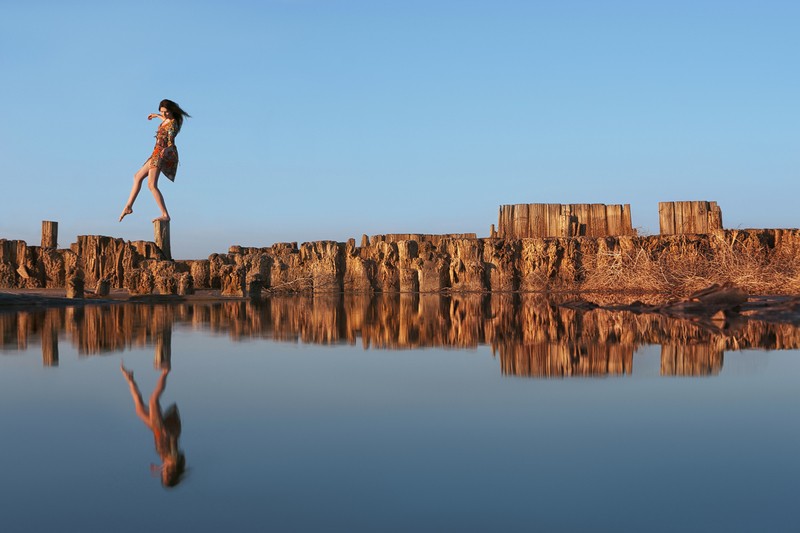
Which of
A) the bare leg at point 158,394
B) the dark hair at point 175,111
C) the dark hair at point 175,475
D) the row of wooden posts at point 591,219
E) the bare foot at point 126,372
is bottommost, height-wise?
the dark hair at point 175,475

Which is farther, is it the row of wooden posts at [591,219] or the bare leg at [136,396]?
the row of wooden posts at [591,219]

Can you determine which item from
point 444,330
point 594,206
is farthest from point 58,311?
point 594,206

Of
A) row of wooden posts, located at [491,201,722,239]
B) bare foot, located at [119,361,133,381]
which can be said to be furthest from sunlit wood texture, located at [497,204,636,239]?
bare foot, located at [119,361,133,381]

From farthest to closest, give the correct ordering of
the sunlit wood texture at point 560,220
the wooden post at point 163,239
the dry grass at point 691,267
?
the sunlit wood texture at point 560,220 < the wooden post at point 163,239 < the dry grass at point 691,267

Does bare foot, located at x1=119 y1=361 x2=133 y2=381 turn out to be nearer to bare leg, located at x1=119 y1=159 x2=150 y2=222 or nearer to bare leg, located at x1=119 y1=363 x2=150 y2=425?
bare leg, located at x1=119 y1=363 x2=150 y2=425

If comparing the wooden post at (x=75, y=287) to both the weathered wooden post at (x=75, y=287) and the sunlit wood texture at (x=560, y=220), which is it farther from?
the sunlit wood texture at (x=560, y=220)

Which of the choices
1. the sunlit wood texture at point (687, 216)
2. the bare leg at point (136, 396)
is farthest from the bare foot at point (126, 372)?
the sunlit wood texture at point (687, 216)

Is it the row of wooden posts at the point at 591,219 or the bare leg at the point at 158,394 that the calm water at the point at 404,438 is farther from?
the row of wooden posts at the point at 591,219

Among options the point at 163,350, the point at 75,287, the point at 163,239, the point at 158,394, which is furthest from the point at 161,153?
the point at 158,394

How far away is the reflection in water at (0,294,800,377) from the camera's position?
401cm

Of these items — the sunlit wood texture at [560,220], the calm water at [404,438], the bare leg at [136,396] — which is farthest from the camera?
the sunlit wood texture at [560,220]

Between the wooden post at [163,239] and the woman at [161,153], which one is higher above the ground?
the woman at [161,153]

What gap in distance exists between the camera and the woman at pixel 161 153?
1166 centimetres

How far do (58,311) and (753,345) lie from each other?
22.5ft
